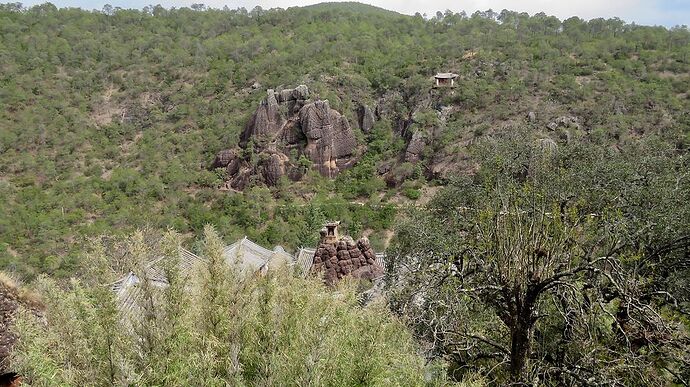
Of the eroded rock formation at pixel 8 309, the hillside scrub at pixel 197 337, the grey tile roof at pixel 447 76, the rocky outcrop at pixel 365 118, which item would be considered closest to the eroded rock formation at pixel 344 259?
Answer: the eroded rock formation at pixel 8 309

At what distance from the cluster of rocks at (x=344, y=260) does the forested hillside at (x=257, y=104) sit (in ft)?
39.0

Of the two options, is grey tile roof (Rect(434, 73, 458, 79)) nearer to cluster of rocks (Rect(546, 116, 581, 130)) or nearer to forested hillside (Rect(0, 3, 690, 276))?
forested hillside (Rect(0, 3, 690, 276))

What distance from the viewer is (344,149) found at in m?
46.9

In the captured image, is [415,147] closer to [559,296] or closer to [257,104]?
[257,104]

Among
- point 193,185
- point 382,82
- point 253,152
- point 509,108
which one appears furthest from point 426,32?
point 193,185

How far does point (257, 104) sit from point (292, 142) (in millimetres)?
7953

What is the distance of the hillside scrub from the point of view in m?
3.81

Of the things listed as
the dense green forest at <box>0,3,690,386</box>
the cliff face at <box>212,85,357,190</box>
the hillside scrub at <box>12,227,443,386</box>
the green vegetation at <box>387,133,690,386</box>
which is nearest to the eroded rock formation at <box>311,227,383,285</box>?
the dense green forest at <box>0,3,690,386</box>

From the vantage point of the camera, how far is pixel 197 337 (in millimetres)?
4023

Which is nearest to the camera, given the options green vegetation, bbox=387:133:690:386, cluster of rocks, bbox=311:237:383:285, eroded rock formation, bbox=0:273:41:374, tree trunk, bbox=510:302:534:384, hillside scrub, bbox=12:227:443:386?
hillside scrub, bbox=12:227:443:386

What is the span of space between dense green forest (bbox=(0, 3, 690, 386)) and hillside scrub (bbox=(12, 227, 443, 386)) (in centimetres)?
2

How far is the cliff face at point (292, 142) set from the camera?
4480cm

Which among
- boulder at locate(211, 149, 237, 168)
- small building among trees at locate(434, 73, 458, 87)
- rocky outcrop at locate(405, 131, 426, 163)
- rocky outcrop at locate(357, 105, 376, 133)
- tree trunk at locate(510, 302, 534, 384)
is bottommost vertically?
boulder at locate(211, 149, 237, 168)

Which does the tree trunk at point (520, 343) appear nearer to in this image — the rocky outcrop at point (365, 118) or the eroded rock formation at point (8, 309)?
the eroded rock formation at point (8, 309)
